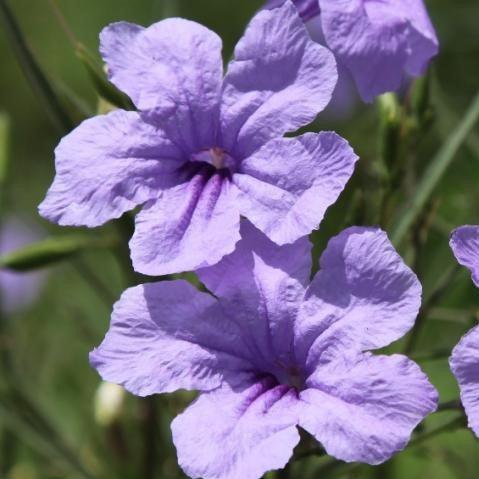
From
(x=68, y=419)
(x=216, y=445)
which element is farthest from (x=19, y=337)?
(x=216, y=445)

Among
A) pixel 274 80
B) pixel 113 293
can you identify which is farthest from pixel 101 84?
pixel 113 293

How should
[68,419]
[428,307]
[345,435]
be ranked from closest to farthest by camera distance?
[345,435] < [428,307] < [68,419]

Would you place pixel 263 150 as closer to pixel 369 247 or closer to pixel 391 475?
pixel 369 247

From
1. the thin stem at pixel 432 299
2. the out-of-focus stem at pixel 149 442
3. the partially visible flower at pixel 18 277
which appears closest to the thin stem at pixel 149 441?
the out-of-focus stem at pixel 149 442

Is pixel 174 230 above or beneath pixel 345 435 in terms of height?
above

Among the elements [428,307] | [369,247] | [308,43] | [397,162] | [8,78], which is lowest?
[8,78]

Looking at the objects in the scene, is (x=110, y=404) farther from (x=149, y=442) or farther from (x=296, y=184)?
(x=296, y=184)

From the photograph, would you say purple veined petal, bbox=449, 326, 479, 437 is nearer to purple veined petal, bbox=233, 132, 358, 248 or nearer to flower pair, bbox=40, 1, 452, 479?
flower pair, bbox=40, 1, 452, 479

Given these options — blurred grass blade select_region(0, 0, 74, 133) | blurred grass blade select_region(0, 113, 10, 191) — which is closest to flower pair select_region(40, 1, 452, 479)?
blurred grass blade select_region(0, 0, 74, 133)
